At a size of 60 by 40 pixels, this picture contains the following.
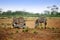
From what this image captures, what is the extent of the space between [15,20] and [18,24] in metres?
0.59

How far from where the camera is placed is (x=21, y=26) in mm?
16875

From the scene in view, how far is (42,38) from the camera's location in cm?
1118

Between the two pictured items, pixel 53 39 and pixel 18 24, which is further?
pixel 18 24

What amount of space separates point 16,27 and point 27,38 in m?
5.89

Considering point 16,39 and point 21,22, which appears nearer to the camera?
point 16,39

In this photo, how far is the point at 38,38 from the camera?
11.2 m

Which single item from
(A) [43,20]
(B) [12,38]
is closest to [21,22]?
(A) [43,20]

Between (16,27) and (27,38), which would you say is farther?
(16,27)

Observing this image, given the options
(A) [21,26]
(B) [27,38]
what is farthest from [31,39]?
(A) [21,26]

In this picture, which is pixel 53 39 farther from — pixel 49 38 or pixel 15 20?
pixel 15 20

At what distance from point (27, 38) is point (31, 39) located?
1.34ft

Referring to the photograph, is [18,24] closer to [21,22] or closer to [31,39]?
[21,22]

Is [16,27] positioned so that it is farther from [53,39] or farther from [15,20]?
[53,39]

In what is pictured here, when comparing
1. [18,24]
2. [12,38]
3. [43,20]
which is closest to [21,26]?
[18,24]
